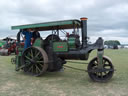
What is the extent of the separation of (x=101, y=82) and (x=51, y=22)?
2697 mm

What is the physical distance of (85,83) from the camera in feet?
16.3

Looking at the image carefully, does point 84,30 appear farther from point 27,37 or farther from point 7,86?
point 7,86

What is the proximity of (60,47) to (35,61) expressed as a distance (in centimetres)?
111

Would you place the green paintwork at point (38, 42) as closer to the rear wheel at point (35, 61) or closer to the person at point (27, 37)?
the rear wheel at point (35, 61)

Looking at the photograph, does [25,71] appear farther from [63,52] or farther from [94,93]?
[94,93]

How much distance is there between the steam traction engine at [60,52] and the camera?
5152 mm

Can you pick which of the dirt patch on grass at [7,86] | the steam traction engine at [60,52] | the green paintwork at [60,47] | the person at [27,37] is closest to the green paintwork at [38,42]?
the steam traction engine at [60,52]

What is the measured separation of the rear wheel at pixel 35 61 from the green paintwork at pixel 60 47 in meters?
0.45

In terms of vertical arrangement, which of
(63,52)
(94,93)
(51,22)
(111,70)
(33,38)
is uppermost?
(51,22)

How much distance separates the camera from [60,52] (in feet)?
18.9

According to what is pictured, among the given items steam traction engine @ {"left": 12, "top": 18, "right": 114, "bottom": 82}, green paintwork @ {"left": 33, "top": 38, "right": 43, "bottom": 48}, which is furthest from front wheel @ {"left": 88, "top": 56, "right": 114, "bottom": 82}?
green paintwork @ {"left": 33, "top": 38, "right": 43, "bottom": 48}

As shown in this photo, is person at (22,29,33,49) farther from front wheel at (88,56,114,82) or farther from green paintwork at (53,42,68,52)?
front wheel at (88,56,114,82)

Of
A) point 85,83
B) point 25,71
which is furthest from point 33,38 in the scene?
point 85,83

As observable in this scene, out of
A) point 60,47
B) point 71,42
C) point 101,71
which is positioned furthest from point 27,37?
point 101,71
